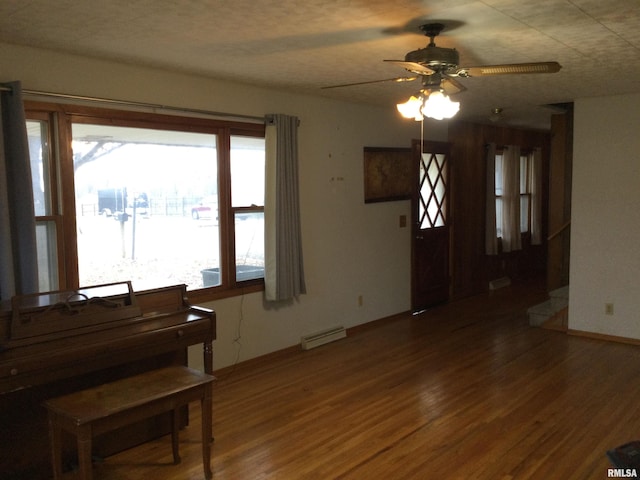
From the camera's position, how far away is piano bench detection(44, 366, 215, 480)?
2480 mm

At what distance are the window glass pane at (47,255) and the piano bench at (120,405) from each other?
1087 millimetres

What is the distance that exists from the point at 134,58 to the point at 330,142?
7.37ft

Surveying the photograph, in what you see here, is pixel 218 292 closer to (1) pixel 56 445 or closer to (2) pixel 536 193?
(1) pixel 56 445

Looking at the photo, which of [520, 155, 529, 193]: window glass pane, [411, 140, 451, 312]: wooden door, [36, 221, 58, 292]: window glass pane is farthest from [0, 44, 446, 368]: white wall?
[520, 155, 529, 193]: window glass pane

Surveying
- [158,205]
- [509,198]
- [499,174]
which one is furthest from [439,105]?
[499,174]

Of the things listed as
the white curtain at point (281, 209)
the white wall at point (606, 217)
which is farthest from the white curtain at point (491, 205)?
the white curtain at point (281, 209)

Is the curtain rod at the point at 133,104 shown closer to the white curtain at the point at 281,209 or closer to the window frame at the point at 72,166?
the window frame at the point at 72,166

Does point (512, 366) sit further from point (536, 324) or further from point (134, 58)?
point (134, 58)

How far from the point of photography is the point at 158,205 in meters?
4.22

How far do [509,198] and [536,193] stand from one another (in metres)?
0.92

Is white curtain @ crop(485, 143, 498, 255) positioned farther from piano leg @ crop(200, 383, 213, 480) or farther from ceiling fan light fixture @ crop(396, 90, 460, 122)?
piano leg @ crop(200, 383, 213, 480)

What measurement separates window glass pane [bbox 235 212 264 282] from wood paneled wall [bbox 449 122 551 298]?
335 cm

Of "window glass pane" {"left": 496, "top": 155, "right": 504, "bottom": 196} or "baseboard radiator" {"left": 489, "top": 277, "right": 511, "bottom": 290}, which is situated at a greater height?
"window glass pane" {"left": 496, "top": 155, "right": 504, "bottom": 196}

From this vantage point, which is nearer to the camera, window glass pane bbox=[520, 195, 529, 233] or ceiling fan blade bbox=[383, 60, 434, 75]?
ceiling fan blade bbox=[383, 60, 434, 75]
